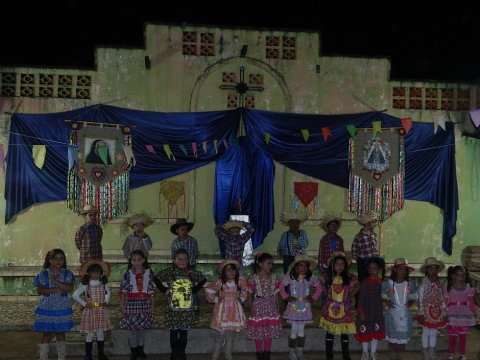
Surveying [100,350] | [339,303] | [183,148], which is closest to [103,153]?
[183,148]

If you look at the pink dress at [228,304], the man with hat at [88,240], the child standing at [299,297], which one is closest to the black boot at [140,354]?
the pink dress at [228,304]

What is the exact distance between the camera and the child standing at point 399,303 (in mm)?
7457

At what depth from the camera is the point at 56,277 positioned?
736cm

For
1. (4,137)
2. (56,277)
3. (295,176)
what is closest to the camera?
(56,277)

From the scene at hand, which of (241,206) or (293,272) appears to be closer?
(293,272)

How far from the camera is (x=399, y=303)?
7469 millimetres

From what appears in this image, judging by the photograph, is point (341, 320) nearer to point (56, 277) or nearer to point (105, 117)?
point (56, 277)

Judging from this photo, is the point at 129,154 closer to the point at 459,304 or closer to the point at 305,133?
the point at 305,133

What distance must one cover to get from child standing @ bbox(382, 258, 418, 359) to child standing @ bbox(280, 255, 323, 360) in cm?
90

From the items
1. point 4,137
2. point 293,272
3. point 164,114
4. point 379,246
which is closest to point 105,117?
point 164,114

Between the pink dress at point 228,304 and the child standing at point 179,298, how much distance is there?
0.83 ft

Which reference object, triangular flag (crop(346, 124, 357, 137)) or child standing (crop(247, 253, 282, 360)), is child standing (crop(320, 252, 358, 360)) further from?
triangular flag (crop(346, 124, 357, 137))

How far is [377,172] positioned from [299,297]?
456cm

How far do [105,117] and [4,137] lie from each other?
1855 mm
